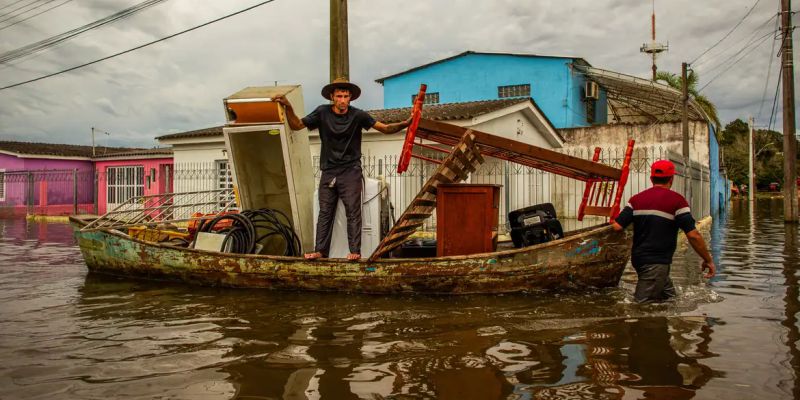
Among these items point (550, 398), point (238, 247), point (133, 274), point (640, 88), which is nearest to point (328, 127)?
point (238, 247)

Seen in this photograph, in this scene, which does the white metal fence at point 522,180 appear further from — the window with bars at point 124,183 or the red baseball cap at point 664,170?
the red baseball cap at point 664,170

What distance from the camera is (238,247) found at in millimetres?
7289

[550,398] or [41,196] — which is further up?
[41,196]

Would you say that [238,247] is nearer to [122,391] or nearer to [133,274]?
[133,274]

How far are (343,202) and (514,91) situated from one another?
22489 millimetres

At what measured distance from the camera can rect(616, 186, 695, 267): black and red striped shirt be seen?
5.06m

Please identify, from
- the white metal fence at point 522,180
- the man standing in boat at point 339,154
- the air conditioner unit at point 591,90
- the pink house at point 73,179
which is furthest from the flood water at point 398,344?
the air conditioner unit at point 591,90

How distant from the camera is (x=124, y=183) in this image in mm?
24312

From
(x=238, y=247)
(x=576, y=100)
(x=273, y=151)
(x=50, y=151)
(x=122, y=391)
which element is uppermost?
(x=576, y=100)

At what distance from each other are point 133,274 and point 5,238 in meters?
9.60

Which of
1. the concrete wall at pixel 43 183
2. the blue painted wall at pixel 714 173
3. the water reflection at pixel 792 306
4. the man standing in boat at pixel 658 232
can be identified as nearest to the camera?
the water reflection at pixel 792 306

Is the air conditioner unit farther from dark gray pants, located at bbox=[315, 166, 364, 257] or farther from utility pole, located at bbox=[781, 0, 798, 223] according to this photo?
dark gray pants, located at bbox=[315, 166, 364, 257]

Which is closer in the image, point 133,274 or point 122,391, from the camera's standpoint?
point 122,391

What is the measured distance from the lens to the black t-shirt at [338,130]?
6535mm
